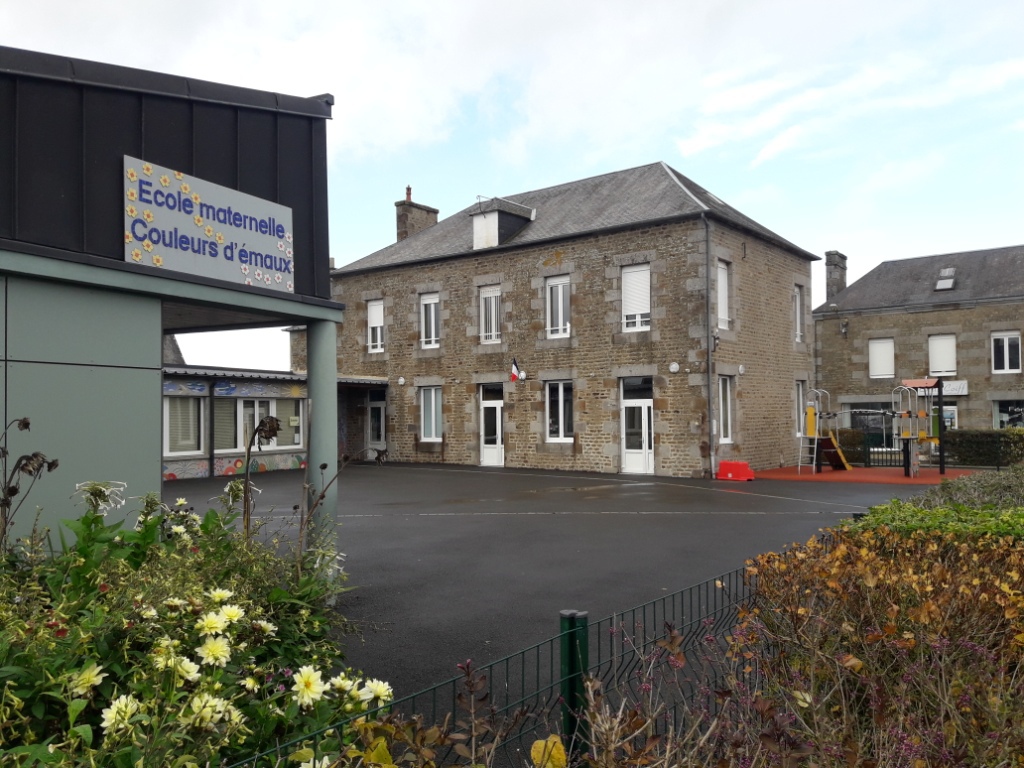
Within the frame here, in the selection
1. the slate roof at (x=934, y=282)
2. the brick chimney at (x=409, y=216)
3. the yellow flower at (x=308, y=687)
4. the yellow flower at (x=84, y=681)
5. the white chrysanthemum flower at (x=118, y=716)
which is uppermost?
the brick chimney at (x=409, y=216)

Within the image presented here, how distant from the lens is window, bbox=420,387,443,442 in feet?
81.6

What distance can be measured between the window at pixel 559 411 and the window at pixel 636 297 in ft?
7.80

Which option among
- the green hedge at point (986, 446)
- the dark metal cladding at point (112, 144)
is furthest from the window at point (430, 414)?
the dark metal cladding at point (112, 144)

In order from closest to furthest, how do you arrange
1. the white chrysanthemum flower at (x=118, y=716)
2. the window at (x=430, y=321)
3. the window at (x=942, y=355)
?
1. the white chrysanthemum flower at (x=118, y=716)
2. the window at (x=430, y=321)
3. the window at (x=942, y=355)

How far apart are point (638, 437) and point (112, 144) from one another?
16.5m

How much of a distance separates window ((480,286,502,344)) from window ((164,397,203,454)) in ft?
25.3

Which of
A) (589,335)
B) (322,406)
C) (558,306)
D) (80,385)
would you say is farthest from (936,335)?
(80,385)

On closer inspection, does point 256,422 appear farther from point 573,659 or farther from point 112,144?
point 573,659

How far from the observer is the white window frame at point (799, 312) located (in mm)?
24119

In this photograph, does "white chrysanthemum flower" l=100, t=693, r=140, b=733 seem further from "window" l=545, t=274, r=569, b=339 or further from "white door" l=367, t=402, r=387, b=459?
"white door" l=367, t=402, r=387, b=459

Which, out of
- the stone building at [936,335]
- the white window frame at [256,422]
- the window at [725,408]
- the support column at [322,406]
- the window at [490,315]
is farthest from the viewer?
the stone building at [936,335]

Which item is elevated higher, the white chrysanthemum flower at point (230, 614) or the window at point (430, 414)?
the window at point (430, 414)

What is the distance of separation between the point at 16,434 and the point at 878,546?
5583 mm

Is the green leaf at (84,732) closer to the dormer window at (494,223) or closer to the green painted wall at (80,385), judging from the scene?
the green painted wall at (80,385)
